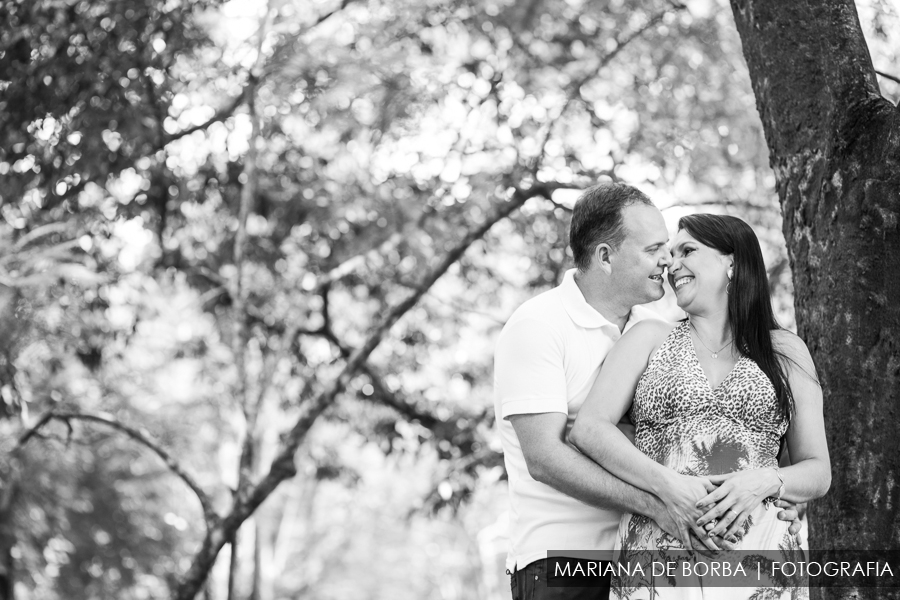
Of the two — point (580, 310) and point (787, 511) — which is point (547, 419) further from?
point (787, 511)

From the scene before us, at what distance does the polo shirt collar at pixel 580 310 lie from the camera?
2719 millimetres

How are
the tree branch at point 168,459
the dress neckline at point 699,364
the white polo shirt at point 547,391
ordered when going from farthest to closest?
1. the tree branch at point 168,459
2. the white polo shirt at point 547,391
3. the dress neckline at point 699,364

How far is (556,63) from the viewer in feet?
27.2

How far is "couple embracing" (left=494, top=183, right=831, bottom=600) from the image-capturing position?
7.72 ft

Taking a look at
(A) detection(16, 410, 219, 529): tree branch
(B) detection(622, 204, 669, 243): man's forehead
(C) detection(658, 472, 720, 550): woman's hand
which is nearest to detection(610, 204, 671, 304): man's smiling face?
(B) detection(622, 204, 669, 243): man's forehead

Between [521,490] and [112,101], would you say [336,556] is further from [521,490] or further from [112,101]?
[521,490]

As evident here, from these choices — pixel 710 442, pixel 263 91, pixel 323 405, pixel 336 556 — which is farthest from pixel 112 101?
pixel 336 556

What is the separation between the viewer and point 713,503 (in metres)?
2.26

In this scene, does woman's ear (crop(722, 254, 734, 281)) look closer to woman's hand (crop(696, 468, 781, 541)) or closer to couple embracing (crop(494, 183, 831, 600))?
couple embracing (crop(494, 183, 831, 600))

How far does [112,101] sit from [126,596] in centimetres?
732

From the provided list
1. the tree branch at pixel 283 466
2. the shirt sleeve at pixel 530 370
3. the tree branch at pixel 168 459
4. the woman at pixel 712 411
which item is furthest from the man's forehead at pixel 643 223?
the tree branch at pixel 168 459

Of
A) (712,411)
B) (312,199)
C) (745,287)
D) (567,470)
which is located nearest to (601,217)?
(745,287)

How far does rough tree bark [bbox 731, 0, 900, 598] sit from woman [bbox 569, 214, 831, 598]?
0.83ft

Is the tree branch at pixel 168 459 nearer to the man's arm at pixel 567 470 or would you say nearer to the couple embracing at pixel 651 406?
the couple embracing at pixel 651 406
